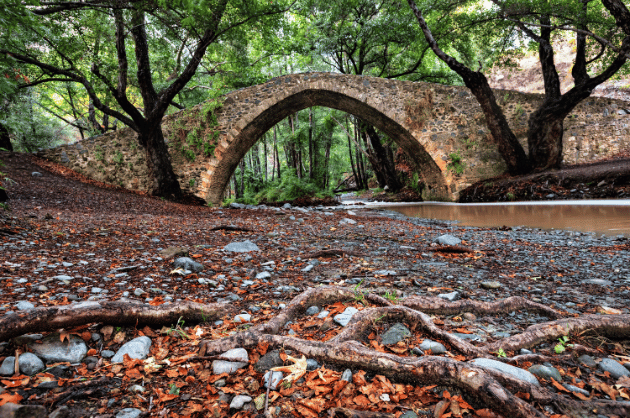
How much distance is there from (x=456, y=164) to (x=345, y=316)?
1232 centimetres

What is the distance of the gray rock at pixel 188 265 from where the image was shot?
9.07 ft

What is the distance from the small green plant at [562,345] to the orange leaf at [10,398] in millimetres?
2196

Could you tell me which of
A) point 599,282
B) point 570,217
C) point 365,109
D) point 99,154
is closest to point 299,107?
point 365,109

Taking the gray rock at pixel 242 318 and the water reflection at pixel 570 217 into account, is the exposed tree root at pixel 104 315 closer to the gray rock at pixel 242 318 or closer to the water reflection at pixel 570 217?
the gray rock at pixel 242 318

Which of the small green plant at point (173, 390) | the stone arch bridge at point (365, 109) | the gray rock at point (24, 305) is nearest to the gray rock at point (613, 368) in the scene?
the small green plant at point (173, 390)

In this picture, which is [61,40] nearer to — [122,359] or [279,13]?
[279,13]

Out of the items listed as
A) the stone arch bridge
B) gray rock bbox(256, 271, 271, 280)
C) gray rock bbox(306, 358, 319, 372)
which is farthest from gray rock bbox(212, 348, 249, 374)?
the stone arch bridge

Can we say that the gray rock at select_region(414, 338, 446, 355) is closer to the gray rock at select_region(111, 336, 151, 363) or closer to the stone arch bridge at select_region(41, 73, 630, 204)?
the gray rock at select_region(111, 336, 151, 363)

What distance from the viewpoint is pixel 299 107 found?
13.6m

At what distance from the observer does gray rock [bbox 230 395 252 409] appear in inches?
42.3

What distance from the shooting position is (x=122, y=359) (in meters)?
1.33

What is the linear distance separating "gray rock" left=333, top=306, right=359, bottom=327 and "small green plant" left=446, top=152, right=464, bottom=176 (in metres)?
12.1

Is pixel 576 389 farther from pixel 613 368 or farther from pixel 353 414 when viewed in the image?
pixel 353 414

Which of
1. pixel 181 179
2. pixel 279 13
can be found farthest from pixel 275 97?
pixel 181 179
